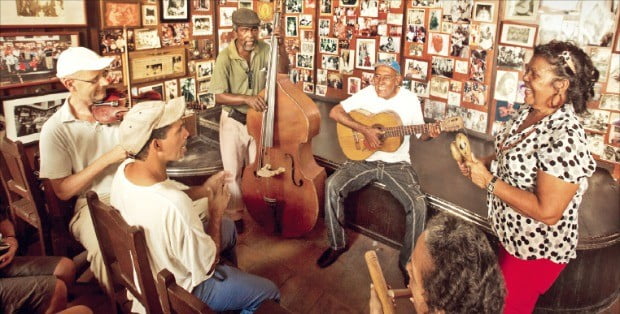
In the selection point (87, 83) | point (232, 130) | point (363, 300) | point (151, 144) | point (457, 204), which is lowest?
point (363, 300)

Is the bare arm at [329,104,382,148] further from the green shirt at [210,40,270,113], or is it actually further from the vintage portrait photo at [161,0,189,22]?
the vintage portrait photo at [161,0,189,22]

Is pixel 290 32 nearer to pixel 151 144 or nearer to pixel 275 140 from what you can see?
pixel 275 140

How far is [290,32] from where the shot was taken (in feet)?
18.0

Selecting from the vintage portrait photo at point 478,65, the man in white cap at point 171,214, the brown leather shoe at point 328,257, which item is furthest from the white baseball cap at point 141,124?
the vintage portrait photo at point 478,65

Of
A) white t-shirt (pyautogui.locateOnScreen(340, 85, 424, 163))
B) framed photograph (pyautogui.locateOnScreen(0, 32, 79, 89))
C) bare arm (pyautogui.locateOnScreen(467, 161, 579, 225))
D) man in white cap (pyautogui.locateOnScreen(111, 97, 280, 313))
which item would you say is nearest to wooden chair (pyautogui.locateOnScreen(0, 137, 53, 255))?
man in white cap (pyautogui.locateOnScreen(111, 97, 280, 313))

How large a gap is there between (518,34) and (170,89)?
3.23 meters

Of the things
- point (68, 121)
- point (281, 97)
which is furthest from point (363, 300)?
point (68, 121)

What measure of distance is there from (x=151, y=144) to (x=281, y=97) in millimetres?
1231

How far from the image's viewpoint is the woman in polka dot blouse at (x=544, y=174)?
1.77 meters

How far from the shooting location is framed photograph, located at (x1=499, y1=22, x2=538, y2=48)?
11.9 feet

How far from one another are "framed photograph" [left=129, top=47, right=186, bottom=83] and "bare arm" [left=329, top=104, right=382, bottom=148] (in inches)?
74.5

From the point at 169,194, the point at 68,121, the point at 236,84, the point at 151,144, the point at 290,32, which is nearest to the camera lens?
the point at 169,194

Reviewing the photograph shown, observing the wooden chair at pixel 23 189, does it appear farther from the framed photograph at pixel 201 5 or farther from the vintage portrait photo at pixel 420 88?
the vintage portrait photo at pixel 420 88

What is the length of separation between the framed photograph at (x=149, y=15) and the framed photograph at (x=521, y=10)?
309 centimetres
